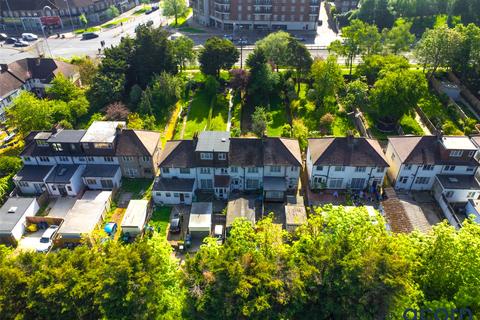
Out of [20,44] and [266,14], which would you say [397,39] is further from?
[20,44]

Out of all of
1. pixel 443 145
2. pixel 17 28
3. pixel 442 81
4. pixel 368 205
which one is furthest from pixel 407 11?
pixel 17 28

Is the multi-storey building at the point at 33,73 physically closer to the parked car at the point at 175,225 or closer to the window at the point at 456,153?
the parked car at the point at 175,225

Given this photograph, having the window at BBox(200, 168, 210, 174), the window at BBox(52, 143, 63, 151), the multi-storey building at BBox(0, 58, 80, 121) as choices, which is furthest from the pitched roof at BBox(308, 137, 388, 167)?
the multi-storey building at BBox(0, 58, 80, 121)

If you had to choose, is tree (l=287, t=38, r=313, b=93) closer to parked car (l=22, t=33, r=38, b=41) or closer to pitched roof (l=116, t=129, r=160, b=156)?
pitched roof (l=116, t=129, r=160, b=156)

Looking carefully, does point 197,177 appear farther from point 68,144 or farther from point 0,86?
point 0,86

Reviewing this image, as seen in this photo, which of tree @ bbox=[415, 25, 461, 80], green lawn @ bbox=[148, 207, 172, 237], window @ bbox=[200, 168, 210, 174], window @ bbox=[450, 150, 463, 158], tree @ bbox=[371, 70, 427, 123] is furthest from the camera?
tree @ bbox=[415, 25, 461, 80]
